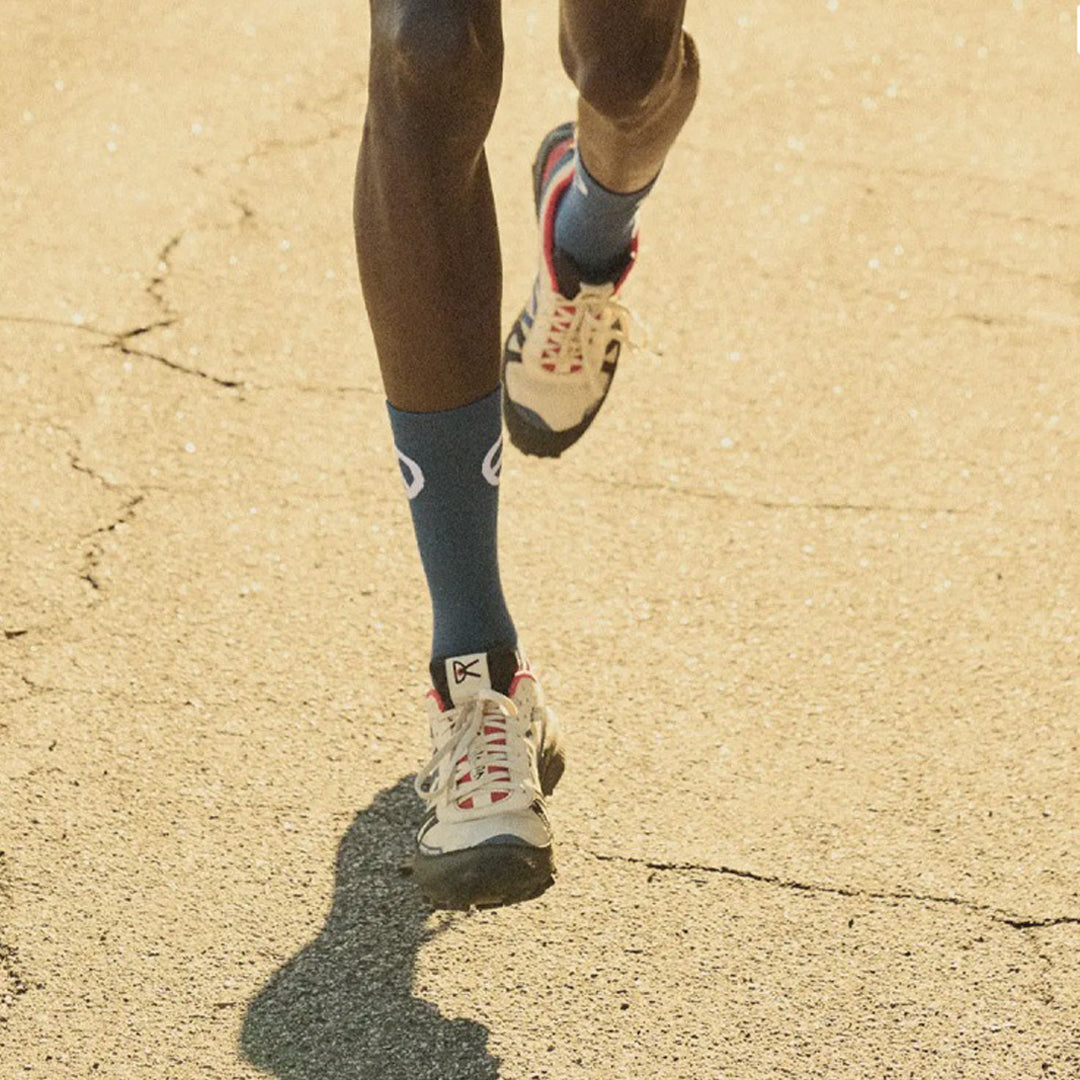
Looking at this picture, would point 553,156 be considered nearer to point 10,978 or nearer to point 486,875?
point 486,875

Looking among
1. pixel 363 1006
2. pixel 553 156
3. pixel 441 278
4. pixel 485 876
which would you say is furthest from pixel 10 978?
pixel 553 156

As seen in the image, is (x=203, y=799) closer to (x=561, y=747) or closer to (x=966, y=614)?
(x=561, y=747)

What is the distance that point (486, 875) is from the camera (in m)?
2.36

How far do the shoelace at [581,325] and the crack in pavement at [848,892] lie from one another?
3.10 ft

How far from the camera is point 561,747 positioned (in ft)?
8.75

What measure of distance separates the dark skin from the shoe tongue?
0.33 metres

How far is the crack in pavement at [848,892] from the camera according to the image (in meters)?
2.52

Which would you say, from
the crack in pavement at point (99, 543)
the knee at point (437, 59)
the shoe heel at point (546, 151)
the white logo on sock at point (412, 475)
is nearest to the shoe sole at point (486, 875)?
the white logo on sock at point (412, 475)

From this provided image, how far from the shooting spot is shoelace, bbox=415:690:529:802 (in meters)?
2.46

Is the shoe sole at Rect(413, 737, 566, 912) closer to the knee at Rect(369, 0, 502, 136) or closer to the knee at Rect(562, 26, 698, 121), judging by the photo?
the knee at Rect(369, 0, 502, 136)

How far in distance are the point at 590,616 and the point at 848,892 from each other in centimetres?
74

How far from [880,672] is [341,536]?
94 cm

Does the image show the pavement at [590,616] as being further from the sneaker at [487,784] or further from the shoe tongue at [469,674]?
the shoe tongue at [469,674]

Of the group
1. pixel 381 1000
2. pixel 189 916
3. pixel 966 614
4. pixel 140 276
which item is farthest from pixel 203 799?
pixel 140 276
